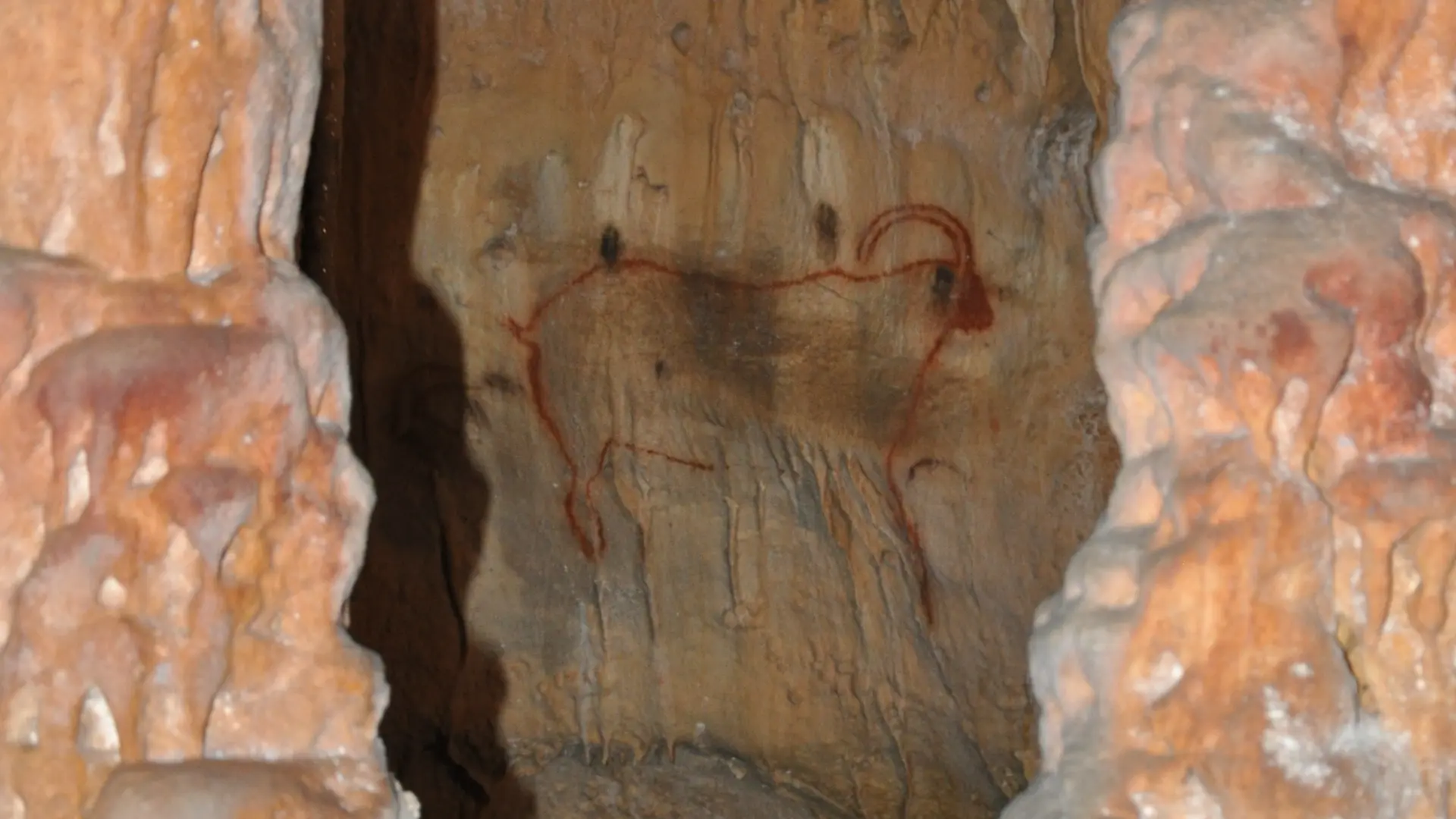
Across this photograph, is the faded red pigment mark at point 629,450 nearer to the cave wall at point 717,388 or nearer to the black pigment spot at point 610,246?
the cave wall at point 717,388

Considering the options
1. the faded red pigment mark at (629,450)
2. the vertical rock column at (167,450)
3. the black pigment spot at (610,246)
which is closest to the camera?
the vertical rock column at (167,450)

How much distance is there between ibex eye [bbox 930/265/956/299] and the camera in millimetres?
5387

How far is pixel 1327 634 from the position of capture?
106 inches

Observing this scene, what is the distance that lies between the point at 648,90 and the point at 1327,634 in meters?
3.34

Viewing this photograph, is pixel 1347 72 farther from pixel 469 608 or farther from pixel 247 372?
pixel 469 608

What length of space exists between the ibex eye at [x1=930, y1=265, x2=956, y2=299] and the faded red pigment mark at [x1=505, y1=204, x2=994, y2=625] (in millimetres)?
14

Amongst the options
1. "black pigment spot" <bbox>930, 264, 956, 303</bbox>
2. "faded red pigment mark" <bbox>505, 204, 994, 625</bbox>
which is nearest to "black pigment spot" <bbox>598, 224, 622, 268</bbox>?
"faded red pigment mark" <bbox>505, 204, 994, 625</bbox>

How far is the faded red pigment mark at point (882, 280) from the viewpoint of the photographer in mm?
5363

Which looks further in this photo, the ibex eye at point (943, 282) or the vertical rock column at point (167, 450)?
the ibex eye at point (943, 282)

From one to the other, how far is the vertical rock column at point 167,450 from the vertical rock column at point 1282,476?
1.18m

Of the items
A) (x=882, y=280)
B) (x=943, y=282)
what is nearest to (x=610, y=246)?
(x=882, y=280)

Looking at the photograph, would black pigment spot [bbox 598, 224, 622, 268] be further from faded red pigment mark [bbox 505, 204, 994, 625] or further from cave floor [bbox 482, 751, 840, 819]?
cave floor [bbox 482, 751, 840, 819]

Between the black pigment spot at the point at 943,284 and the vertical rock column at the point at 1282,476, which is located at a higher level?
the black pigment spot at the point at 943,284

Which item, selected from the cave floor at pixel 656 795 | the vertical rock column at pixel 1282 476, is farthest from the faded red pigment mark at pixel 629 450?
the vertical rock column at pixel 1282 476
